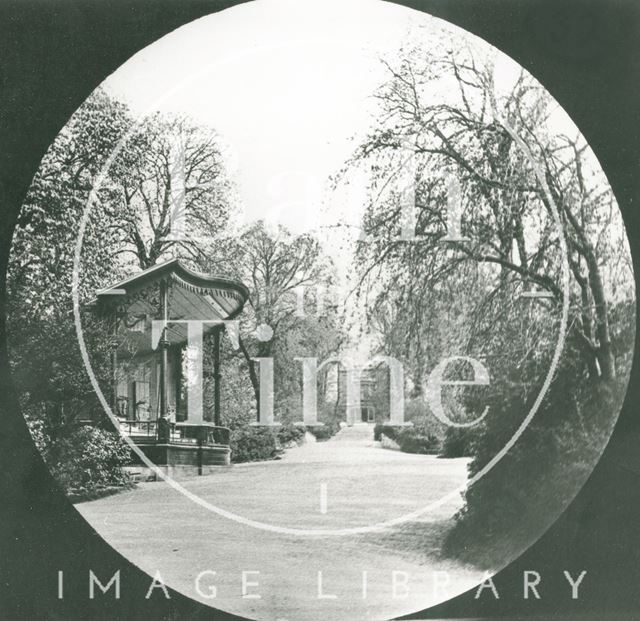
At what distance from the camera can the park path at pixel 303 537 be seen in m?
6.96

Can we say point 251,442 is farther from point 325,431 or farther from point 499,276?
point 499,276

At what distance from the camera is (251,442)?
7004 millimetres

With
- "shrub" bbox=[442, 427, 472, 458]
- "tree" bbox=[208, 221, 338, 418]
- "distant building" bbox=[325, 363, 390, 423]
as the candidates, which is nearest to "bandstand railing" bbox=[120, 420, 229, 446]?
"tree" bbox=[208, 221, 338, 418]

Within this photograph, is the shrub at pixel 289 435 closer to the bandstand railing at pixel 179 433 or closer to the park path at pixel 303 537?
the park path at pixel 303 537

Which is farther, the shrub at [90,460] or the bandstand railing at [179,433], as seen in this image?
the shrub at [90,460]

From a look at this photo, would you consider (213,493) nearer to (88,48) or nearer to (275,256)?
(275,256)

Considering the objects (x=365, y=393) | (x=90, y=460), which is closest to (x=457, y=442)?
(x=365, y=393)

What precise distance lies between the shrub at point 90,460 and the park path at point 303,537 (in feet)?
0.84

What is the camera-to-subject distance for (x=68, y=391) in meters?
7.20

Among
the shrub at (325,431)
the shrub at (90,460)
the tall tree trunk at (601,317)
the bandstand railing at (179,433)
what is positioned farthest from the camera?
the tall tree trunk at (601,317)

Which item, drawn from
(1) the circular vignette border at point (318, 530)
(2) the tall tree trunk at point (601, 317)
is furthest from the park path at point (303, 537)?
(2) the tall tree trunk at point (601, 317)

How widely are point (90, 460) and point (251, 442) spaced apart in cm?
109

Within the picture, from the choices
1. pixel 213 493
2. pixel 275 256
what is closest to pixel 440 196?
pixel 275 256

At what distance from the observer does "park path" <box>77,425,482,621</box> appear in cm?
696
